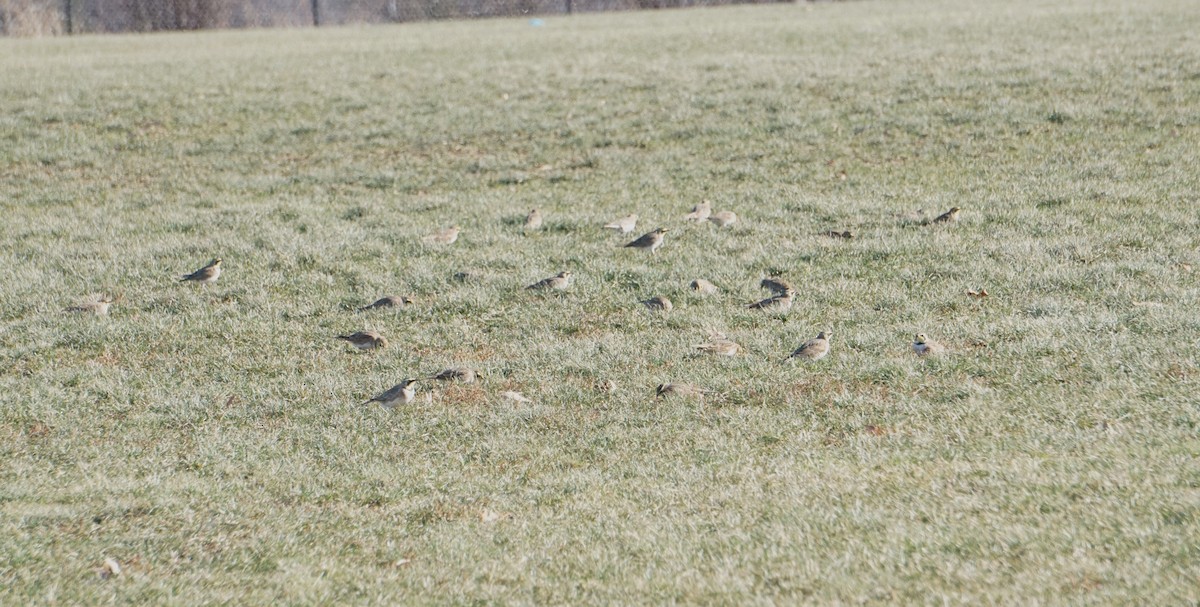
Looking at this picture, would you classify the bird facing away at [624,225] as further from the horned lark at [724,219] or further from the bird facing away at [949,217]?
the bird facing away at [949,217]

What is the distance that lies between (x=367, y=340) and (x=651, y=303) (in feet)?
7.71

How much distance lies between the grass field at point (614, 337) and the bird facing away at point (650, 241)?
0.21 m

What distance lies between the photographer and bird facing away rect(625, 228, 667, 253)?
11.4 m

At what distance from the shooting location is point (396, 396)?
809 cm

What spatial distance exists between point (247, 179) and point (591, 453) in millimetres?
9420

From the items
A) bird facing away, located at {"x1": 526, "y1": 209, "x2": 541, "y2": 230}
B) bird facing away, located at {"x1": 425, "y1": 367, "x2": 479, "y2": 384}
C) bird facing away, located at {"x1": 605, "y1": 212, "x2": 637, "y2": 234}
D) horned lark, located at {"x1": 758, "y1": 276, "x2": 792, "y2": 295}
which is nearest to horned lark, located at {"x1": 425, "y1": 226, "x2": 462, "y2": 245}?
bird facing away, located at {"x1": 526, "y1": 209, "x2": 541, "y2": 230}

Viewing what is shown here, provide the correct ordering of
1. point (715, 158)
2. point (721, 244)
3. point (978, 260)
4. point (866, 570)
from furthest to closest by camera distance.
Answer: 1. point (715, 158)
2. point (721, 244)
3. point (978, 260)
4. point (866, 570)

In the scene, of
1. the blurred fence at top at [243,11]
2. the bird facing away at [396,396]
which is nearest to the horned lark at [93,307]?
the bird facing away at [396,396]

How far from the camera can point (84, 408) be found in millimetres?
8344

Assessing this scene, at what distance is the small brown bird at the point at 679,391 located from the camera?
316 inches

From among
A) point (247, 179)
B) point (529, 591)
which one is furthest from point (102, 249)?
point (529, 591)

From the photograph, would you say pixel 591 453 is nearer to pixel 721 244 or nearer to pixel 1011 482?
pixel 1011 482

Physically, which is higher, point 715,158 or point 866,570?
point 715,158

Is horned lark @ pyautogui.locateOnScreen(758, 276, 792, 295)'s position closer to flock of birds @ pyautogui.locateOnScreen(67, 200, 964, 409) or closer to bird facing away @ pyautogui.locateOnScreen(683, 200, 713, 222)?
flock of birds @ pyautogui.locateOnScreen(67, 200, 964, 409)
